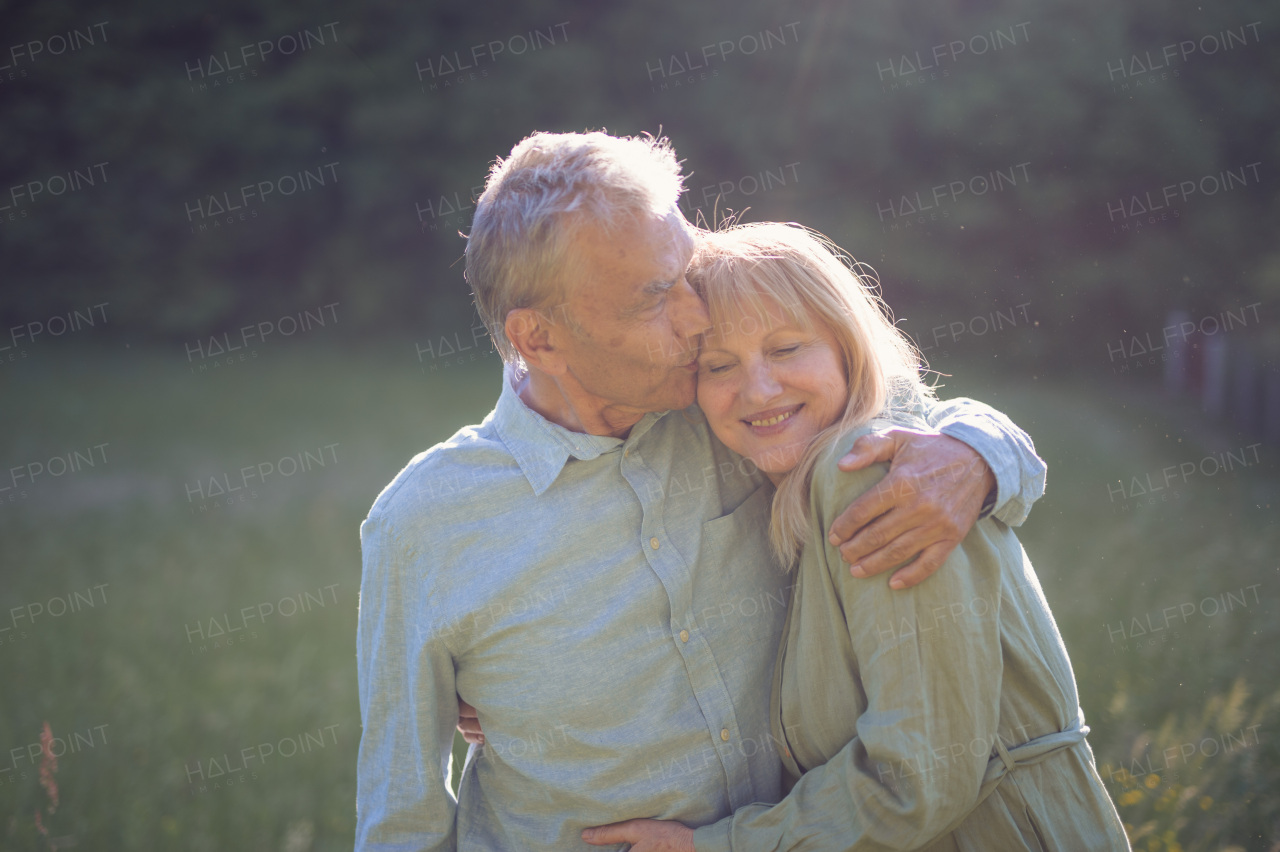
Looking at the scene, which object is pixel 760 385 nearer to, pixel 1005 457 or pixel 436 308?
pixel 1005 457

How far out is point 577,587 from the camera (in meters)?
2.04

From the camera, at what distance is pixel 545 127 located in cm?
1388

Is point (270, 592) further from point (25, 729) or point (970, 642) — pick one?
point (970, 642)

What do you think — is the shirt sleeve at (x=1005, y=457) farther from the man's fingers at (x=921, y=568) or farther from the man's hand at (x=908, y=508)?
the man's fingers at (x=921, y=568)

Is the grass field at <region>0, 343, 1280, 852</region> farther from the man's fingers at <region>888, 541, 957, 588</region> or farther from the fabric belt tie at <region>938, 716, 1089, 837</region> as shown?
the man's fingers at <region>888, 541, 957, 588</region>

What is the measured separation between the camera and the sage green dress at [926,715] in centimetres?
167

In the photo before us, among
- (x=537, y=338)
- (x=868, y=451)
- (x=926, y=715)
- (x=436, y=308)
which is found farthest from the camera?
(x=436, y=308)

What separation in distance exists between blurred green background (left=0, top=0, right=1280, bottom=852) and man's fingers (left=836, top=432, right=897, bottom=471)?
1868 millimetres

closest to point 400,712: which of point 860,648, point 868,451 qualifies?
point 860,648

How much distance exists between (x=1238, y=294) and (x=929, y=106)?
152 inches

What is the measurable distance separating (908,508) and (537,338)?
0.91 metres

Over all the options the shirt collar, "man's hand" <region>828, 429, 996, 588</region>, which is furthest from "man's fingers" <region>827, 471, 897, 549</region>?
the shirt collar

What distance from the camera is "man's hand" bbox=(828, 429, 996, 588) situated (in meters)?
1.69

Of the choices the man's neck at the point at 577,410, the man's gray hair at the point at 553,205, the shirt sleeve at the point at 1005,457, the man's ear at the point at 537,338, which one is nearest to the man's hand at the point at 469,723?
the man's neck at the point at 577,410
